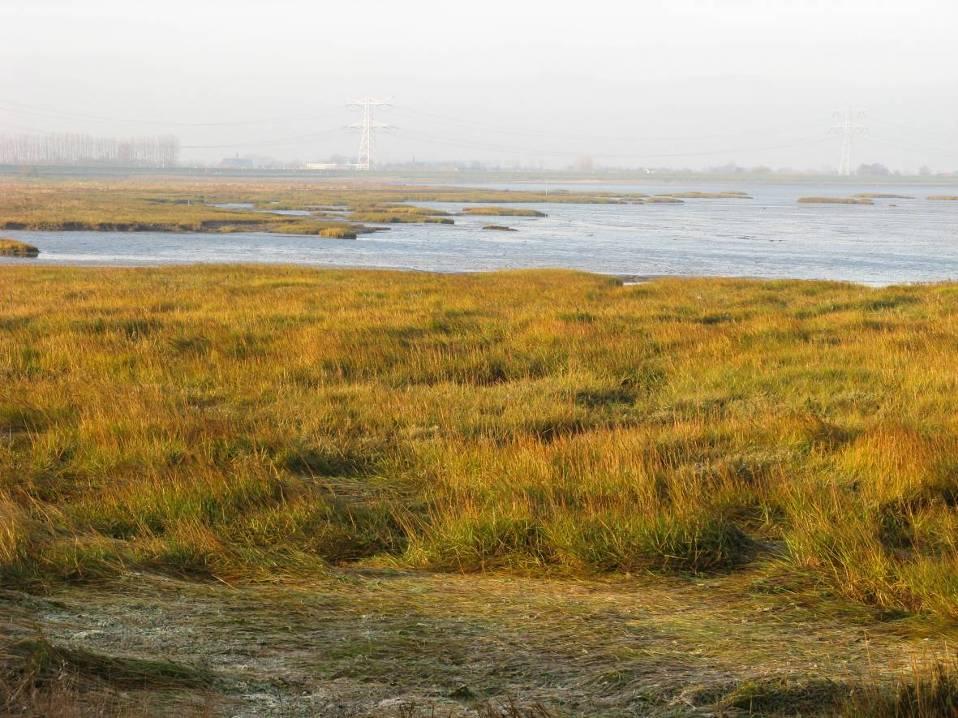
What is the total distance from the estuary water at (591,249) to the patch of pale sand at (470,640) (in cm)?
3584

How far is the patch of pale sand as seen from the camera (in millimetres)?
4738

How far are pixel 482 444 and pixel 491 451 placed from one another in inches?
15.4

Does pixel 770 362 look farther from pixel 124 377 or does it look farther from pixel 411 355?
pixel 124 377

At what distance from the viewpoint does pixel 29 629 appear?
527cm

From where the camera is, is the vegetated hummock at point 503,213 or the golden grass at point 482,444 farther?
the vegetated hummock at point 503,213

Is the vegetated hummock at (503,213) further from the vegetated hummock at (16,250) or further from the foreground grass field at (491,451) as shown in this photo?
the foreground grass field at (491,451)

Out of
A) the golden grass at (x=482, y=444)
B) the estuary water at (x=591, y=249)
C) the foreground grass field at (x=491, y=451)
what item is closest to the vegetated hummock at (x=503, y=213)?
the estuary water at (x=591, y=249)

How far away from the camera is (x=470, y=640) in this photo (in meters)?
5.50

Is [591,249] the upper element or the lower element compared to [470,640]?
upper

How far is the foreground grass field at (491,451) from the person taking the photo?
6984 mm

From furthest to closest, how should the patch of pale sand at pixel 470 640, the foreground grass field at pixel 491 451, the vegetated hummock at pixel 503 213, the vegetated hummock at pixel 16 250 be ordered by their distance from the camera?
1. the vegetated hummock at pixel 503 213
2. the vegetated hummock at pixel 16 250
3. the foreground grass field at pixel 491 451
4. the patch of pale sand at pixel 470 640

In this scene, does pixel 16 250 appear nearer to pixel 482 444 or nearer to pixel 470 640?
pixel 482 444

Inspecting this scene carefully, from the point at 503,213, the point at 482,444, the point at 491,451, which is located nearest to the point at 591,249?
the point at 503,213

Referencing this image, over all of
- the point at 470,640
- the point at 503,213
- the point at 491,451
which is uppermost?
the point at 503,213
